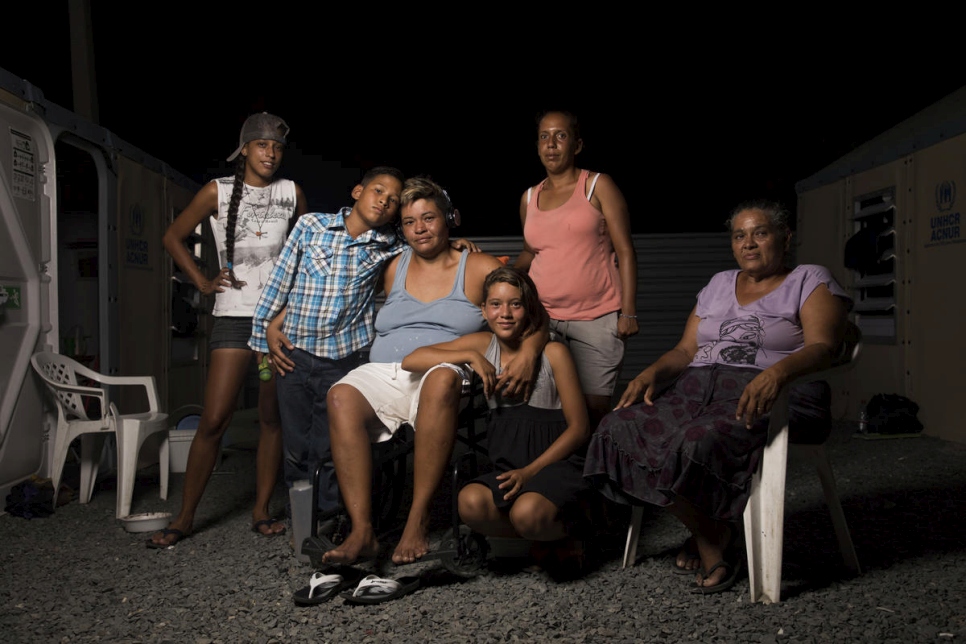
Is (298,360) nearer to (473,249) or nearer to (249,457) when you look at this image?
(473,249)

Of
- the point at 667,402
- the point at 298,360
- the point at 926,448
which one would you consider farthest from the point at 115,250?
the point at 926,448

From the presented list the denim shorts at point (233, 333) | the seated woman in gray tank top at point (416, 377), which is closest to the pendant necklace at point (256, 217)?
the denim shorts at point (233, 333)

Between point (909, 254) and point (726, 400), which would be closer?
point (726, 400)

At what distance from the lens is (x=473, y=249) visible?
3.15 m

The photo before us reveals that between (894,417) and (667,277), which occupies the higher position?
(667,277)

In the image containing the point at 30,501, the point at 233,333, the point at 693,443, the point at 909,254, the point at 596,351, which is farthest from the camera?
the point at 909,254

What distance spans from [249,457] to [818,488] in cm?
351

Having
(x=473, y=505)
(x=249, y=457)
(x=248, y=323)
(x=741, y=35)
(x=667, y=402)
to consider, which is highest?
(x=741, y=35)

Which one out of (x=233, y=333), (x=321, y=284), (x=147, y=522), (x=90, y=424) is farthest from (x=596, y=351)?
(x=90, y=424)

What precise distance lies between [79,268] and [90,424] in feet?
7.83

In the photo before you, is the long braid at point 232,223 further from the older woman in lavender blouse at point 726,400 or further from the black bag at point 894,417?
the black bag at point 894,417

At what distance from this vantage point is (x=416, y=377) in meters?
2.89

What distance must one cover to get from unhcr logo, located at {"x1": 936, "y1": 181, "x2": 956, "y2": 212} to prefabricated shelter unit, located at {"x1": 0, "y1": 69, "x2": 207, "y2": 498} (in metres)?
5.17

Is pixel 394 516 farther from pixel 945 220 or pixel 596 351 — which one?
pixel 945 220
